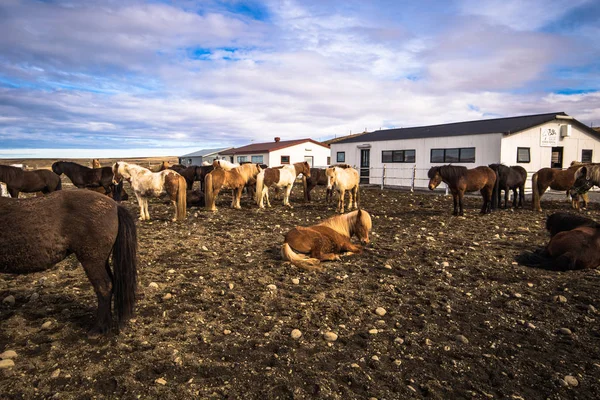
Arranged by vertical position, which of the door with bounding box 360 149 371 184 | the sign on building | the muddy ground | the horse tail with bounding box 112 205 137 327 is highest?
the sign on building

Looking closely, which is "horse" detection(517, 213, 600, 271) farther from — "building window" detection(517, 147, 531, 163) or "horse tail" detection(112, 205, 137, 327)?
"building window" detection(517, 147, 531, 163)

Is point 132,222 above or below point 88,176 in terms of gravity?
below

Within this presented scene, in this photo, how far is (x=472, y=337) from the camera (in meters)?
4.07

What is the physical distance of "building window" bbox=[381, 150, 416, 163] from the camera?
2405cm

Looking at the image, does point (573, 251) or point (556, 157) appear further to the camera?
point (556, 157)

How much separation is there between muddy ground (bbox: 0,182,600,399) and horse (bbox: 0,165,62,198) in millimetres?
9240

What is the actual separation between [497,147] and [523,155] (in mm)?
2000

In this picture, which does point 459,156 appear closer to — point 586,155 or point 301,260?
point 586,155

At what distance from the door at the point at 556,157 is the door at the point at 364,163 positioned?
38.0 ft

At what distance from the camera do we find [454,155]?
2172cm

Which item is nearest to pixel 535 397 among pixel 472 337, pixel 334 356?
pixel 472 337

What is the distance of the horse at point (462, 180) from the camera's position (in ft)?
41.2

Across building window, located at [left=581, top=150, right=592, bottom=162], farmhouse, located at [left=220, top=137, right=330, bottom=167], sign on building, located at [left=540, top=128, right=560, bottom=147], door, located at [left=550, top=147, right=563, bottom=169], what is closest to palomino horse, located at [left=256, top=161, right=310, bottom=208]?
sign on building, located at [left=540, top=128, right=560, bottom=147]

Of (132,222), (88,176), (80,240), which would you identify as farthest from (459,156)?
(80,240)
